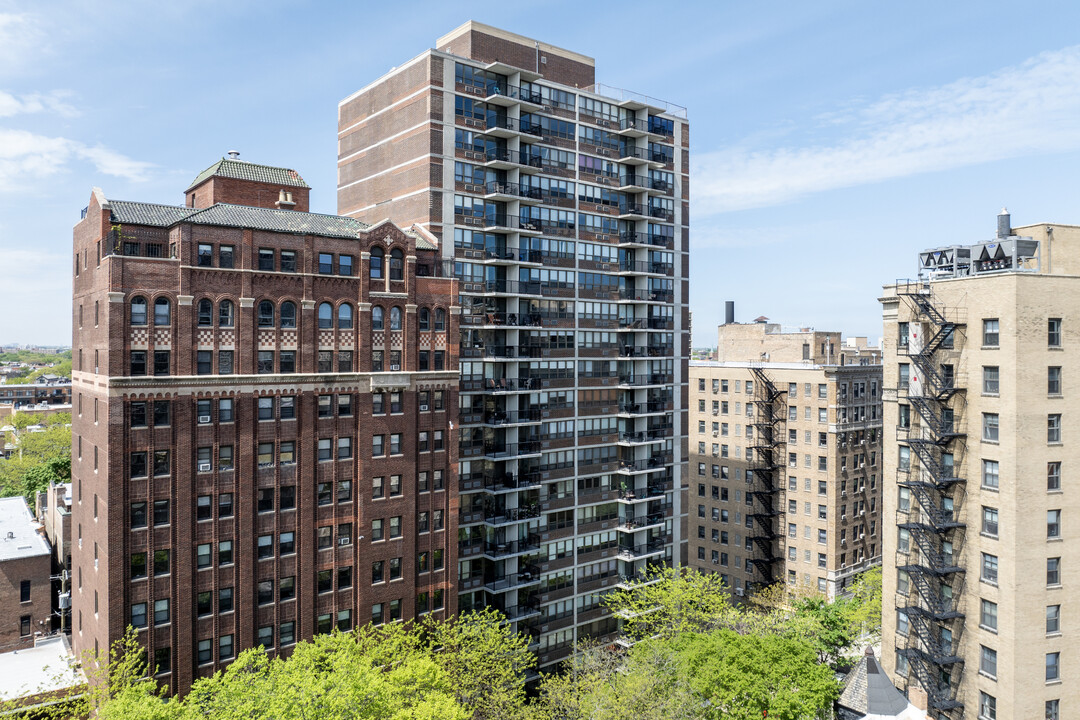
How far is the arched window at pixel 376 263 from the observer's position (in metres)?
62.8

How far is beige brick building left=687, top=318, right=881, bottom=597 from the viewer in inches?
4117

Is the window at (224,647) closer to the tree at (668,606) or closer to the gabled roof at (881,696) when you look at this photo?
the tree at (668,606)

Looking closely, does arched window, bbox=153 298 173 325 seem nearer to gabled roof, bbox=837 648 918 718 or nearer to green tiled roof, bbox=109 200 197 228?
green tiled roof, bbox=109 200 197 228

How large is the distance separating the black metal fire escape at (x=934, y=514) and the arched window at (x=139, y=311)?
192 feet

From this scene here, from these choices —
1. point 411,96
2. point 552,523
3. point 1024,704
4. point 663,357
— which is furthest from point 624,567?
point 411,96

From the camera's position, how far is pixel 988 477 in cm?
5422

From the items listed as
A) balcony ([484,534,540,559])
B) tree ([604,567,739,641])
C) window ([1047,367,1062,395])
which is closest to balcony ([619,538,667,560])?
tree ([604,567,739,641])

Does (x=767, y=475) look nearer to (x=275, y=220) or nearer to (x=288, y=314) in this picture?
(x=288, y=314)

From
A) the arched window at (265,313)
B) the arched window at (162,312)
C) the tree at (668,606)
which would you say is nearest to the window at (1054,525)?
the tree at (668,606)

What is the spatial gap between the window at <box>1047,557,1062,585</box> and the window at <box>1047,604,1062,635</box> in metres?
1.76

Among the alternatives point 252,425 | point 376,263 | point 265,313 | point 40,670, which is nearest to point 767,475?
point 376,263

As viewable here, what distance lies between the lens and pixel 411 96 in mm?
71500

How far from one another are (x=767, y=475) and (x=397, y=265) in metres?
69.9

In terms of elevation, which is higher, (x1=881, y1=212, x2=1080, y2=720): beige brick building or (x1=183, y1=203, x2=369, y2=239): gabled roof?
(x1=183, y1=203, x2=369, y2=239): gabled roof
